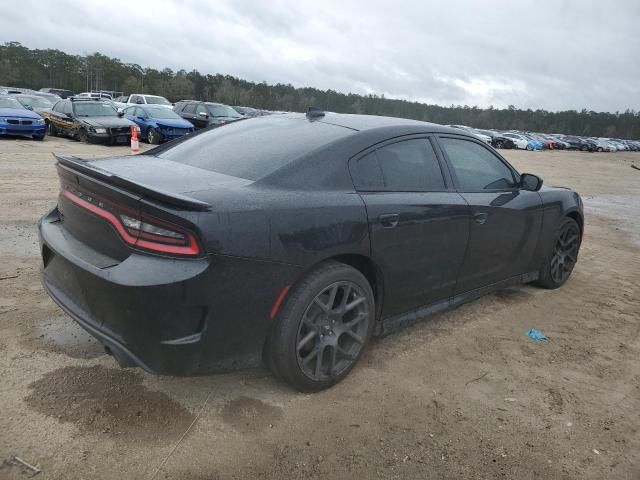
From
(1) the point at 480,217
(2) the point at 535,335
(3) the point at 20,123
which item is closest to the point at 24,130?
(3) the point at 20,123

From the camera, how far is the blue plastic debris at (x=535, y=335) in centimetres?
389

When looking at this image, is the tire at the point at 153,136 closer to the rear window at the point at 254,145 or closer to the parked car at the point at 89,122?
the parked car at the point at 89,122

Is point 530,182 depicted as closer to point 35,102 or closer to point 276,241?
point 276,241

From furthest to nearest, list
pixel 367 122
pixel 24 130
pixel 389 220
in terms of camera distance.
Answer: pixel 24 130 < pixel 367 122 < pixel 389 220

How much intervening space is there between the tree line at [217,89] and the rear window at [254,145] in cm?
7921

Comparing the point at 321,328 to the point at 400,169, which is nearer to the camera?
the point at 321,328

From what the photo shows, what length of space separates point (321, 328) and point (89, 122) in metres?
15.5

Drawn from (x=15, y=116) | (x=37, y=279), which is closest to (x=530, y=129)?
(x=15, y=116)

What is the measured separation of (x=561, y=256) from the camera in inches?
197

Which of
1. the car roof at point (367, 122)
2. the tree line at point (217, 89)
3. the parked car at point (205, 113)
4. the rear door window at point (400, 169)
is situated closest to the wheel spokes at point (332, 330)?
the rear door window at point (400, 169)

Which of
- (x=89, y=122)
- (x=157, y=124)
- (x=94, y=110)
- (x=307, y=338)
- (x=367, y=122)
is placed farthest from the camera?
(x=157, y=124)

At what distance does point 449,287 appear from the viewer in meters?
3.64

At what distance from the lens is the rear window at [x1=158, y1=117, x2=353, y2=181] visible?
9.66 feet

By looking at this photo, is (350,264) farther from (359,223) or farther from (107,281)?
(107,281)
